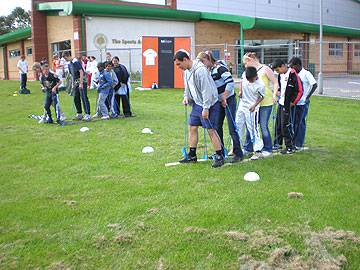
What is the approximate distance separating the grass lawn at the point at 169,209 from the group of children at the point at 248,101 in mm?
392

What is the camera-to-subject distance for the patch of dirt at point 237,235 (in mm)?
4300

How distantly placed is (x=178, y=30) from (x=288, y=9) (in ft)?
47.5

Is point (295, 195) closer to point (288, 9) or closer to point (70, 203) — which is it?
point (70, 203)

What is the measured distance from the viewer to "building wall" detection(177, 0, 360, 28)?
3250cm

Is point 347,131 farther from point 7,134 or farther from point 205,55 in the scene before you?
point 7,134

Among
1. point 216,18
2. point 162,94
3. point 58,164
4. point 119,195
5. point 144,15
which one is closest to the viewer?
point 119,195

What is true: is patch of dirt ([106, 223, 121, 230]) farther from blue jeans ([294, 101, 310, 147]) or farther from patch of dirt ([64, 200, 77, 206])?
blue jeans ([294, 101, 310, 147])

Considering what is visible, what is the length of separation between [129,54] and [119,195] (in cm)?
1995

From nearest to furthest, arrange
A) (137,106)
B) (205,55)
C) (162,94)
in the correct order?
1. (205,55)
2. (137,106)
3. (162,94)

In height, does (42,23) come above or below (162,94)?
above

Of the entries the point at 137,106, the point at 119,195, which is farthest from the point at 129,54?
the point at 119,195

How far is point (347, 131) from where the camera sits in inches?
408

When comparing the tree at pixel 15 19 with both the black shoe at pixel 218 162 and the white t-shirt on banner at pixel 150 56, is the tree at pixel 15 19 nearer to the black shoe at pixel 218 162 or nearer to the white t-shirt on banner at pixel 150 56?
the white t-shirt on banner at pixel 150 56

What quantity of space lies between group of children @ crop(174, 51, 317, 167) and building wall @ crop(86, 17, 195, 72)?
17977 mm
